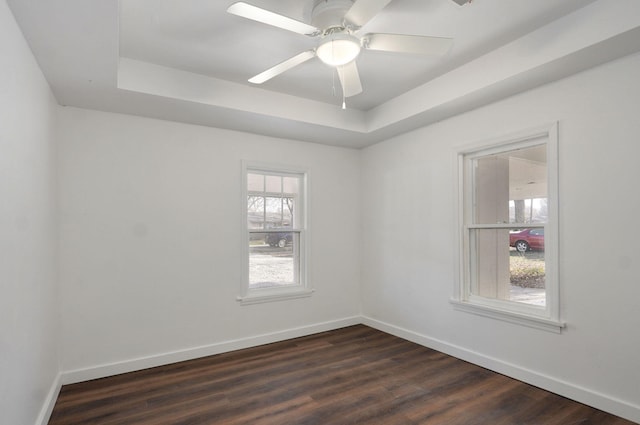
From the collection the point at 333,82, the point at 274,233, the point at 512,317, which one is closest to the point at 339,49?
the point at 333,82

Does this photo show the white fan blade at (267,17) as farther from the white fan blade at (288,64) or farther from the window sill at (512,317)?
the window sill at (512,317)

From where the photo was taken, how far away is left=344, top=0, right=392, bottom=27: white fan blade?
1.82 m

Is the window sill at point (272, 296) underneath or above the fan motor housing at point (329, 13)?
underneath

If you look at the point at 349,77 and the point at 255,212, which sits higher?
the point at 349,77

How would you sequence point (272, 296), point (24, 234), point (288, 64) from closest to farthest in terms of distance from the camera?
point (24, 234), point (288, 64), point (272, 296)

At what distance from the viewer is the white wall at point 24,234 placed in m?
1.68

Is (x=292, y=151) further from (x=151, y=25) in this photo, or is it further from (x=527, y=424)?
(x=527, y=424)

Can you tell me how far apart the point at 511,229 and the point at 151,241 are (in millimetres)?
3378

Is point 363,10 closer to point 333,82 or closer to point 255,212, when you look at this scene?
point 333,82

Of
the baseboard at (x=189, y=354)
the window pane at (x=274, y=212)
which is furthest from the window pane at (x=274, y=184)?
the baseboard at (x=189, y=354)

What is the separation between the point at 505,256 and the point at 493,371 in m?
1.04

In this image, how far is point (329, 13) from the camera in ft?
6.85

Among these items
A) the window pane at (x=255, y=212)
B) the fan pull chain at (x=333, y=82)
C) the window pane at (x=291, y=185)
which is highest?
the fan pull chain at (x=333, y=82)

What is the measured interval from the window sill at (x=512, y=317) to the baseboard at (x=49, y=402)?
3.41 m
